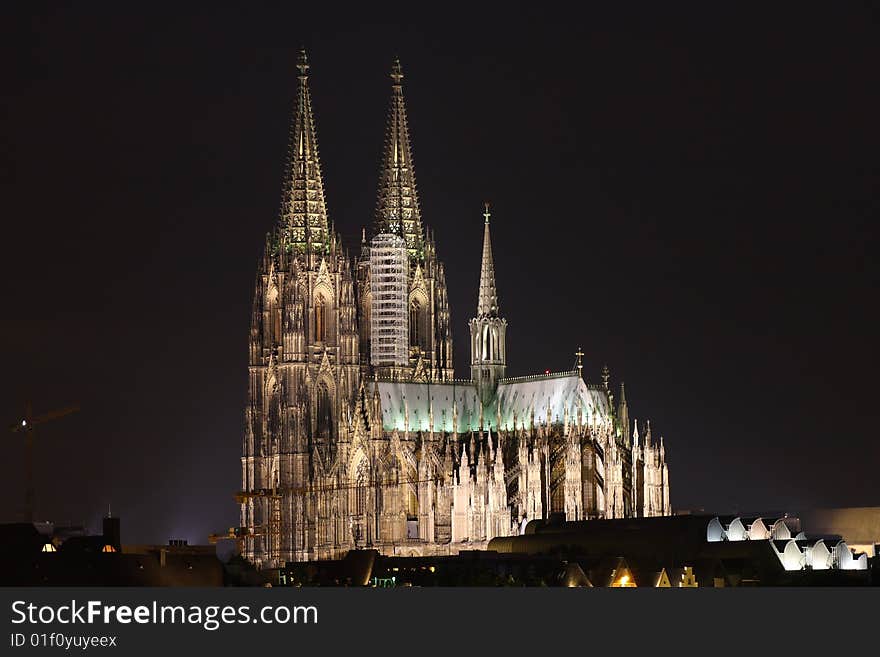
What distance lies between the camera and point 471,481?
141125mm

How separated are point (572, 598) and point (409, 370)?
5778cm

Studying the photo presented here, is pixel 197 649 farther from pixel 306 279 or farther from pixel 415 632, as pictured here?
pixel 306 279

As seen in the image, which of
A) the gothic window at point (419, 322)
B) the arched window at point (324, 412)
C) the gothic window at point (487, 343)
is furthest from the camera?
the gothic window at point (419, 322)

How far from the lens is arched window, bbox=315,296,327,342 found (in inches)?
6024

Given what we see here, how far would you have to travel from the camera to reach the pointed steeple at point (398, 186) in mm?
158500

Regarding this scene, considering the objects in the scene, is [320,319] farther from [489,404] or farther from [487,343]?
[489,404]

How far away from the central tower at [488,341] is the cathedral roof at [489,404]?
1.04 meters

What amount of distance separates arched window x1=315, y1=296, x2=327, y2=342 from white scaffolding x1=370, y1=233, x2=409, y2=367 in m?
3.84

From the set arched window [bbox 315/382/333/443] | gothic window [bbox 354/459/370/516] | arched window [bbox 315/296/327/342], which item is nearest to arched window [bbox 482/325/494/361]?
arched window [bbox 315/296/327/342]

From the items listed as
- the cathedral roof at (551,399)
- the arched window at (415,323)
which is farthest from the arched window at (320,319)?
the cathedral roof at (551,399)

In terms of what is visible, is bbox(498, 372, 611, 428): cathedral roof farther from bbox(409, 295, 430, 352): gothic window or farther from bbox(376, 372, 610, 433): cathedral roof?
bbox(409, 295, 430, 352): gothic window

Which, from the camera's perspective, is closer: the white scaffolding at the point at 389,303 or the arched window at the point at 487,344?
the arched window at the point at 487,344

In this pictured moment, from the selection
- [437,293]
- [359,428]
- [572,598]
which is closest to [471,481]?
[359,428]

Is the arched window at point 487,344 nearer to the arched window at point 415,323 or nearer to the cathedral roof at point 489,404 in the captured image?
the cathedral roof at point 489,404
